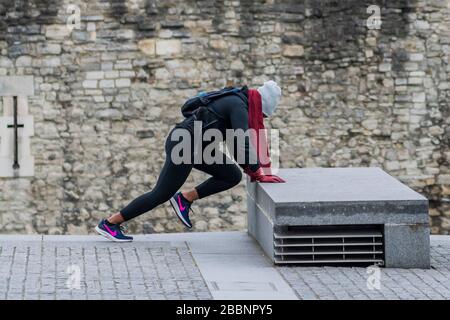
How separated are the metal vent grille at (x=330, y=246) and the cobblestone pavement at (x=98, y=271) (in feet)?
2.28

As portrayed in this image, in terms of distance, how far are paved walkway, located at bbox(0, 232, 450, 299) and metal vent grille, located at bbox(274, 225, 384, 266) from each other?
0.12 metres

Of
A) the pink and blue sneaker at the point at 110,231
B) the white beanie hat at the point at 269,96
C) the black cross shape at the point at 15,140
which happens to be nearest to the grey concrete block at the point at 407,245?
the white beanie hat at the point at 269,96

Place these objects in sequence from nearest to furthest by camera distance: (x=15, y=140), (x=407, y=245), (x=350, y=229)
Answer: (x=407, y=245) < (x=350, y=229) < (x=15, y=140)

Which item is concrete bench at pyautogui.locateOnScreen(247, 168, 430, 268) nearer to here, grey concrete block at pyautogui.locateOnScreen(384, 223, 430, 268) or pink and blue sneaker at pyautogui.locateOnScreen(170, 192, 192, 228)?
grey concrete block at pyautogui.locateOnScreen(384, 223, 430, 268)

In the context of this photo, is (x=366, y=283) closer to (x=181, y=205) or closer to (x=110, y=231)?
(x=181, y=205)

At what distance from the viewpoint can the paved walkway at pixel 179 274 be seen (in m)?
8.58

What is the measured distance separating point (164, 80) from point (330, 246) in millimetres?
6746

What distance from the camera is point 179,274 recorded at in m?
9.28

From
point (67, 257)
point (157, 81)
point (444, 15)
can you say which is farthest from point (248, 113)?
point (444, 15)

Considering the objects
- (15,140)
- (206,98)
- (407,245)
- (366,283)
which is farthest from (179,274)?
(15,140)

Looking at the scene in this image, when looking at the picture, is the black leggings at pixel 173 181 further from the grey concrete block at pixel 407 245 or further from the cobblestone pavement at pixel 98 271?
the grey concrete block at pixel 407 245

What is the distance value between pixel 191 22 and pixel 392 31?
2539mm

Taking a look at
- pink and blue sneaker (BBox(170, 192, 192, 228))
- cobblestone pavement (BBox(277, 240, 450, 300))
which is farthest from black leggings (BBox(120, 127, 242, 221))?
cobblestone pavement (BBox(277, 240, 450, 300))

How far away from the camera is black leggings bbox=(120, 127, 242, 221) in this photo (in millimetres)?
10172
